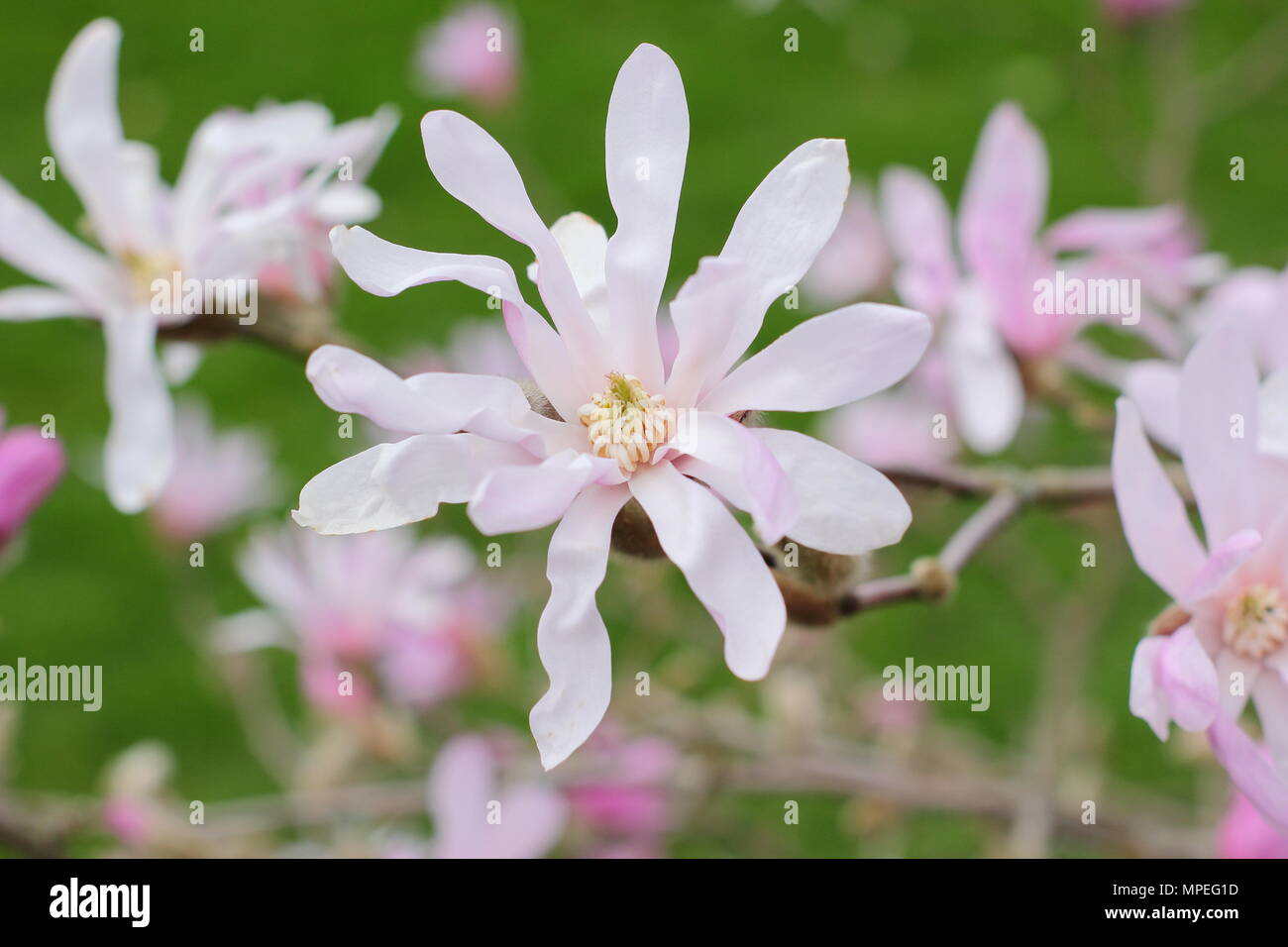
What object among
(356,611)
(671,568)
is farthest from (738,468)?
(356,611)

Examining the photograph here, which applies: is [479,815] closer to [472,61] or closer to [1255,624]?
[1255,624]

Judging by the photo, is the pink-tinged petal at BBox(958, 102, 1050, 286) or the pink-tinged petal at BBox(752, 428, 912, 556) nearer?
the pink-tinged petal at BBox(752, 428, 912, 556)

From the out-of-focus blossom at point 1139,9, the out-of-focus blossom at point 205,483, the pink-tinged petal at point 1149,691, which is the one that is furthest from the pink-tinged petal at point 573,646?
the out-of-focus blossom at point 1139,9

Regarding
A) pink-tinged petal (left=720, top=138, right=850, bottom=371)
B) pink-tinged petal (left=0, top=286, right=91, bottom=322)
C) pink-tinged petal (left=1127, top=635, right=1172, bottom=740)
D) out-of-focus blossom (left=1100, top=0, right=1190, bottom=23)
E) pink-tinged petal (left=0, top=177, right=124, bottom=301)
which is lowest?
pink-tinged petal (left=1127, top=635, right=1172, bottom=740)

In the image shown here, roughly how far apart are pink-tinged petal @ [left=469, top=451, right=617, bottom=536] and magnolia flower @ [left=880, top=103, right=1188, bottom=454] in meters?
0.34

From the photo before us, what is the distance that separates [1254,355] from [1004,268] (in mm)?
177

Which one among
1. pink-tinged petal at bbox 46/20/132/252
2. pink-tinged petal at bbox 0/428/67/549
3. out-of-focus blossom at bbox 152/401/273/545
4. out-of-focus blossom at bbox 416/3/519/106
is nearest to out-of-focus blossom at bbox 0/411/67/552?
pink-tinged petal at bbox 0/428/67/549

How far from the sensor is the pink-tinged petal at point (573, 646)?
43cm

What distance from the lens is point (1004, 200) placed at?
708mm

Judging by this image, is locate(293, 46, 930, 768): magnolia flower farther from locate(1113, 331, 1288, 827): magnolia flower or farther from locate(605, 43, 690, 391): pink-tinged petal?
locate(1113, 331, 1288, 827): magnolia flower

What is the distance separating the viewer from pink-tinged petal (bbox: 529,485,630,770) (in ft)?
1.40

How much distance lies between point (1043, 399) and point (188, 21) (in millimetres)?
2174
